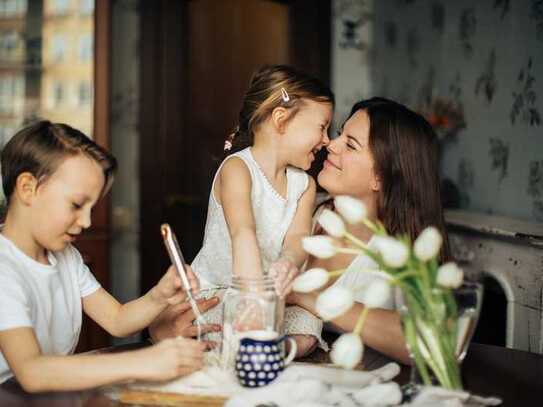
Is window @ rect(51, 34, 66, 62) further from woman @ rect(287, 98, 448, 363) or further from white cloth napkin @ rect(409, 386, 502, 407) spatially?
white cloth napkin @ rect(409, 386, 502, 407)

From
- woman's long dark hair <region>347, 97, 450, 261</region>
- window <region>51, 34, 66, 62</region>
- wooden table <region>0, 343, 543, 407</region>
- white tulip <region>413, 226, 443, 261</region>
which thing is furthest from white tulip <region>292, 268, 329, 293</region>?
window <region>51, 34, 66, 62</region>

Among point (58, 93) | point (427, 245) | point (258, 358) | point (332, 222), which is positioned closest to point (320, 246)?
point (332, 222)

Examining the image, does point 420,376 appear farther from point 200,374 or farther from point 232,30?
point 232,30

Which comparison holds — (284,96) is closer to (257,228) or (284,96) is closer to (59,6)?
(257,228)

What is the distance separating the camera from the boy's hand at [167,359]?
3.92 ft

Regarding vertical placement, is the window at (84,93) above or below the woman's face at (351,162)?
above

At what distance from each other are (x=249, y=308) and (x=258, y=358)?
9cm

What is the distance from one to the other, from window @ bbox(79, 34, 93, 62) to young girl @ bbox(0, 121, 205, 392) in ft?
5.55

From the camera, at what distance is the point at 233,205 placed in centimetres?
172

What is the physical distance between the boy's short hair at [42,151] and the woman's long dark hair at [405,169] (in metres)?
0.76

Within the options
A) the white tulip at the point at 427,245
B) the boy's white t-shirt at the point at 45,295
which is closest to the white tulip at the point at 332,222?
the white tulip at the point at 427,245

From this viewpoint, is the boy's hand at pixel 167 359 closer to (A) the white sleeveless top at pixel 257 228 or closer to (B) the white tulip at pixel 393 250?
(B) the white tulip at pixel 393 250

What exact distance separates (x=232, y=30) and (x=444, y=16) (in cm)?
106

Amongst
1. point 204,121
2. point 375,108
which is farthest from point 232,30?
point 375,108
